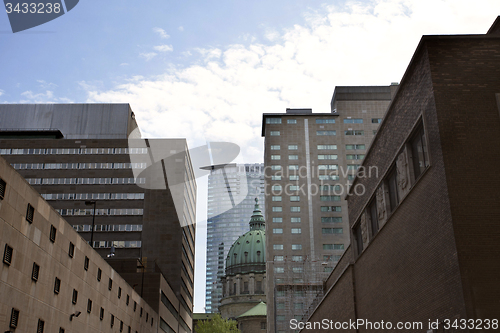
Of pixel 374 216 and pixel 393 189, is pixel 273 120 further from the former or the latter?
pixel 393 189

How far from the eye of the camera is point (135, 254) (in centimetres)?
10206

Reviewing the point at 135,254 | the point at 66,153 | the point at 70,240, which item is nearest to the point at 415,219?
the point at 70,240

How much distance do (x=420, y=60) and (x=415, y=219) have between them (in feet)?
19.4

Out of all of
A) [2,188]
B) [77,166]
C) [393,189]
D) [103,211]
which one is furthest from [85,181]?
[393,189]

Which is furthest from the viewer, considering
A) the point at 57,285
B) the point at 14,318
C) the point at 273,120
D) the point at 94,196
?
the point at 273,120

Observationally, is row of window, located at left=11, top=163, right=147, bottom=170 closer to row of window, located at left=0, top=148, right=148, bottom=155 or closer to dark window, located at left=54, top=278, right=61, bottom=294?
row of window, located at left=0, top=148, right=148, bottom=155

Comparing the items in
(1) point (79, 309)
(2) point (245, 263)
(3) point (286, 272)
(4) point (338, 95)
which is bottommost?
(1) point (79, 309)

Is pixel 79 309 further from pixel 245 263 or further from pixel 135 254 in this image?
pixel 245 263

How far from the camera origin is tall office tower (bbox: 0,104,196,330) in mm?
102875

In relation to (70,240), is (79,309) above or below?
below

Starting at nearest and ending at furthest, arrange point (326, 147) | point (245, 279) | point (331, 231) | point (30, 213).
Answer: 1. point (30, 213)
2. point (331, 231)
3. point (326, 147)
4. point (245, 279)

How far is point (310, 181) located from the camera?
100438 mm

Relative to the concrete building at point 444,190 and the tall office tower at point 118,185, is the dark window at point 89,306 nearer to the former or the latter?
the concrete building at point 444,190

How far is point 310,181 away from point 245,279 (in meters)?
72.8
